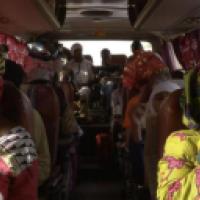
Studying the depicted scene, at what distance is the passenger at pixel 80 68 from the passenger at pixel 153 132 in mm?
3809

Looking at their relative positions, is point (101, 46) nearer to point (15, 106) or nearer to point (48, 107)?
point (48, 107)

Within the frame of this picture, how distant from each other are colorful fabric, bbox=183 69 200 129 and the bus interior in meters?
0.50

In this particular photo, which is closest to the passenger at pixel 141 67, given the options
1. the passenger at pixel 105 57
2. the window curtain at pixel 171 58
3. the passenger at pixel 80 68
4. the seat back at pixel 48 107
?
the seat back at pixel 48 107

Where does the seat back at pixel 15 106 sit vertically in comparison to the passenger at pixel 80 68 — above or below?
below

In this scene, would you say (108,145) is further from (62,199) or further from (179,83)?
(179,83)

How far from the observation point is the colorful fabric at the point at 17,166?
6.57 feet

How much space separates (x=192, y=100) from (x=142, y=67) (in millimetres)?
2107

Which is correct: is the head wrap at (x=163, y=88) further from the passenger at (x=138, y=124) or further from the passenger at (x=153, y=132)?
the passenger at (x=138, y=124)

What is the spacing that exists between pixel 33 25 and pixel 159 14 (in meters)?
1.38

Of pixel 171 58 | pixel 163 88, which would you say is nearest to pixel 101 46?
pixel 171 58

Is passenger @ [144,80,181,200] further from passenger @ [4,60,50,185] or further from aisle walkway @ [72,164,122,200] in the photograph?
aisle walkway @ [72,164,122,200]

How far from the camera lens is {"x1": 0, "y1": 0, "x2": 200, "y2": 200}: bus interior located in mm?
3652

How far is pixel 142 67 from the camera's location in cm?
430

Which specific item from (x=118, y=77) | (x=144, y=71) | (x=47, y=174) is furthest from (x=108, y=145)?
(x=47, y=174)
